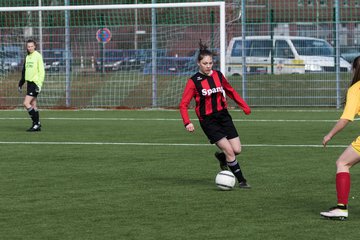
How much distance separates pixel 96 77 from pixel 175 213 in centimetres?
1815

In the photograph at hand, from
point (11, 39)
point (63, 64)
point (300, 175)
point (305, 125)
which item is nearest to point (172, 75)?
point (63, 64)

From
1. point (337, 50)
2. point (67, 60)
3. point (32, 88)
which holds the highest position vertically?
point (337, 50)

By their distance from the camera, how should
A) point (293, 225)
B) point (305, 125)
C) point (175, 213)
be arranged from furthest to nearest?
point (305, 125) → point (175, 213) → point (293, 225)

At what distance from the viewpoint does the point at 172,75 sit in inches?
1044

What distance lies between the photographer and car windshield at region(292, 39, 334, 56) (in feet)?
83.3

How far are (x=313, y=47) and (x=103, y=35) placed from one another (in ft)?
20.2

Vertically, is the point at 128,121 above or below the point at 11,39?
below

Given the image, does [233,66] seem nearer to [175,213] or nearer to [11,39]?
[11,39]

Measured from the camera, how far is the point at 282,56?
2605cm

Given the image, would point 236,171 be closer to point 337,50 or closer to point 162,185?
point 162,185

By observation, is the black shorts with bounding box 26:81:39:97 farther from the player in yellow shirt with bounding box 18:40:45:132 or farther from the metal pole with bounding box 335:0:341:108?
the metal pole with bounding box 335:0:341:108

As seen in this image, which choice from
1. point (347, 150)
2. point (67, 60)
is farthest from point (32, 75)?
point (347, 150)

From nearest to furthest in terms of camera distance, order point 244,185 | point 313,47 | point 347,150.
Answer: point 347,150, point 244,185, point 313,47

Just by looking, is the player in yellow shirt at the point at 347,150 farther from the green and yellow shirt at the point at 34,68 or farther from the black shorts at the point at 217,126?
the green and yellow shirt at the point at 34,68
